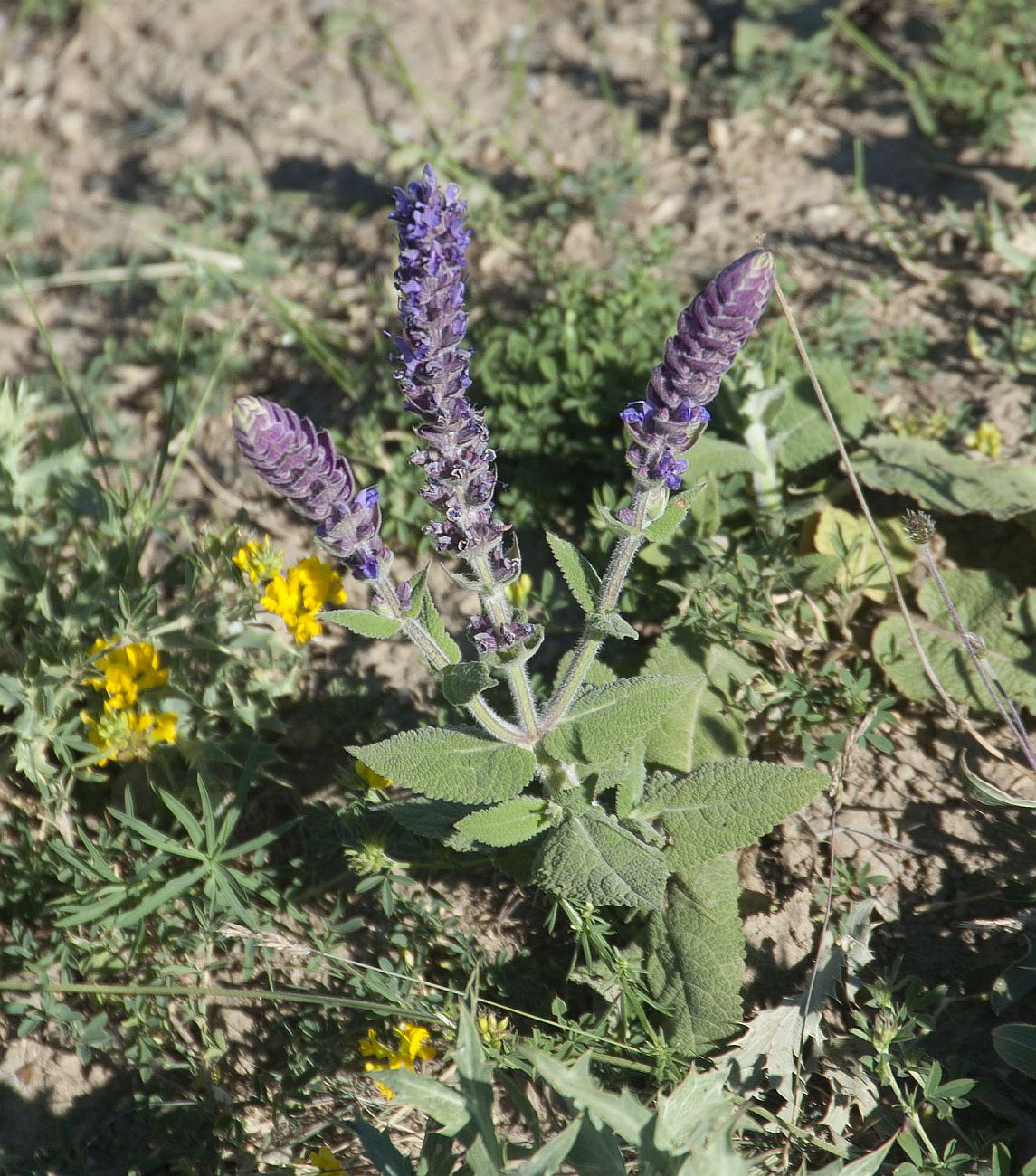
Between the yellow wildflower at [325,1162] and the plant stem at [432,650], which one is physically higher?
the plant stem at [432,650]

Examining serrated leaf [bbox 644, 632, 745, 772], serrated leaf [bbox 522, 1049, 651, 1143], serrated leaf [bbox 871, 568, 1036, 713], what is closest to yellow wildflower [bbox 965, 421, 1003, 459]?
serrated leaf [bbox 871, 568, 1036, 713]

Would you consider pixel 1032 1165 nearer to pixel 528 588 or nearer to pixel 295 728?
pixel 528 588

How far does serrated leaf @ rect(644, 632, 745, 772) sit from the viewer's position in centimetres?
332

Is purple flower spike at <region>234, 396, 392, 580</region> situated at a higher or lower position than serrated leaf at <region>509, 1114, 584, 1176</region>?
higher

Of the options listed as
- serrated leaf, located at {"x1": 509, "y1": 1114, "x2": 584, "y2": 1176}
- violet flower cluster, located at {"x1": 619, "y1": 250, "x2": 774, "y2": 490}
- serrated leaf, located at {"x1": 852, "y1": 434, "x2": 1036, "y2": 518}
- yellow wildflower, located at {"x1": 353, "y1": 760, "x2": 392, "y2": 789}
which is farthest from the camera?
serrated leaf, located at {"x1": 852, "y1": 434, "x2": 1036, "y2": 518}

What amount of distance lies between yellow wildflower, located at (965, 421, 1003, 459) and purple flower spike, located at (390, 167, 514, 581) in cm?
235

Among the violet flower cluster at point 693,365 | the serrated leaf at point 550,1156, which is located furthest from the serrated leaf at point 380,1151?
the violet flower cluster at point 693,365

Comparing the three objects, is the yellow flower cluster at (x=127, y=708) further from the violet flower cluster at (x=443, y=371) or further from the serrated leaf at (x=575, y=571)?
the serrated leaf at (x=575, y=571)

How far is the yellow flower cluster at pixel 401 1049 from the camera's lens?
298 cm

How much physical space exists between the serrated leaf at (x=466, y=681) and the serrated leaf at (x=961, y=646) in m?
1.63

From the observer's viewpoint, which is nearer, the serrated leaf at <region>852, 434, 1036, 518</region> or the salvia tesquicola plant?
the salvia tesquicola plant

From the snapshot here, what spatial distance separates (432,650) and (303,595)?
0.97 m

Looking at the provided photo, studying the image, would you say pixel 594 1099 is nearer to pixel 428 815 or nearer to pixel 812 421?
pixel 428 815

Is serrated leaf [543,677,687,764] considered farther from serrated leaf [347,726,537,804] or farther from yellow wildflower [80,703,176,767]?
yellow wildflower [80,703,176,767]
